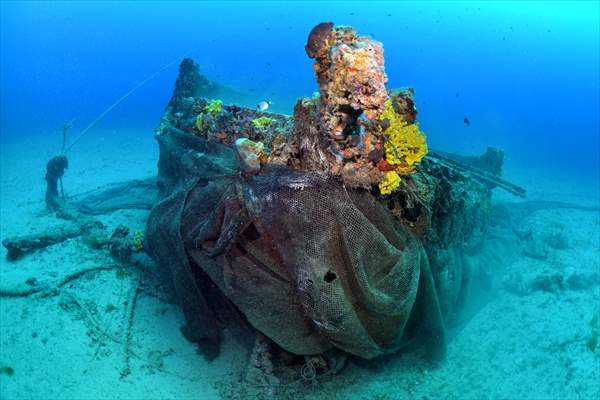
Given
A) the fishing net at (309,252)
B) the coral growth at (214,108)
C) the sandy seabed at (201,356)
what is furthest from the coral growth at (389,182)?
the coral growth at (214,108)

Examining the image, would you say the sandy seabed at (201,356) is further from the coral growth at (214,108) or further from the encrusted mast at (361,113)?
the coral growth at (214,108)

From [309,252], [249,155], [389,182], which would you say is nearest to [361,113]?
[389,182]

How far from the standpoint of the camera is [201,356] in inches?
174

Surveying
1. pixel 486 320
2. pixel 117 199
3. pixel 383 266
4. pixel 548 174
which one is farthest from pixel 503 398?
A: pixel 548 174

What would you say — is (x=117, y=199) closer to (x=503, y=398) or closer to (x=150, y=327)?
(x=150, y=327)

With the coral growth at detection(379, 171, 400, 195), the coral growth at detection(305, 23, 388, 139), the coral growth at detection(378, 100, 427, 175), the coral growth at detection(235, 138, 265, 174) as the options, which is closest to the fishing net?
the coral growth at detection(235, 138, 265, 174)

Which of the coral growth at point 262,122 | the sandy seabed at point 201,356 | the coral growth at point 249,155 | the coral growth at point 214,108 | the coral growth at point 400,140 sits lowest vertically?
the sandy seabed at point 201,356

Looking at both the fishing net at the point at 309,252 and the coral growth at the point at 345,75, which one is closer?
the coral growth at the point at 345,75

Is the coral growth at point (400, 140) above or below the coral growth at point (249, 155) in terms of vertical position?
above

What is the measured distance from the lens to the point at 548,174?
1998cm

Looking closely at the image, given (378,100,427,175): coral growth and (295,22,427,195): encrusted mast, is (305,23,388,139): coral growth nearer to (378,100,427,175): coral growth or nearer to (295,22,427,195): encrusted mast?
(295,22,427,195): encrusted mast

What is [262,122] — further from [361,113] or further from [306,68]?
[306,68]

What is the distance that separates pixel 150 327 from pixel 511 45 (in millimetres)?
192529

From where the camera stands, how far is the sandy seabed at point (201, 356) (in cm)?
409
